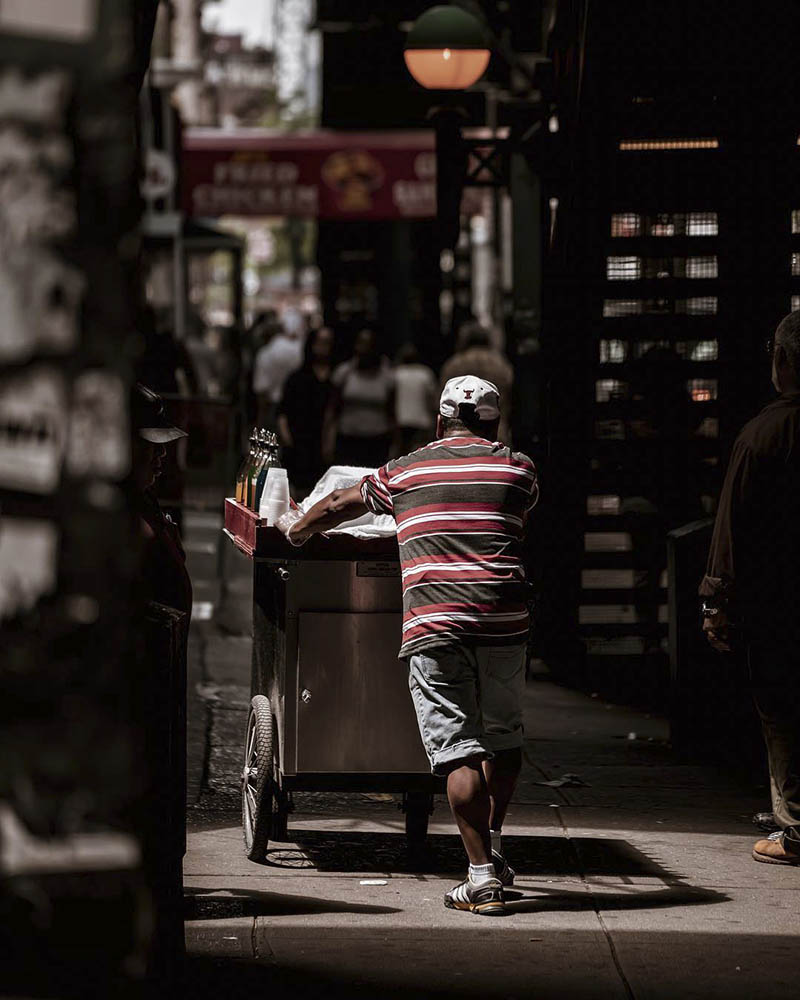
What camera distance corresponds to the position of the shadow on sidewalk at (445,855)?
23.2ft

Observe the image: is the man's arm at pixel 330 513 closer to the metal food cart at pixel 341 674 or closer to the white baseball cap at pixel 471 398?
the metal food cart at pixel 341 674

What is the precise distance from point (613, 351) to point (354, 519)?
16.3 feet

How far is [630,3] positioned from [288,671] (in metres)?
5.53

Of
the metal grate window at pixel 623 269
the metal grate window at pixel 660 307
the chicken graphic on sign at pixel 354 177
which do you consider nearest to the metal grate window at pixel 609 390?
the metal grate window at pixel 660 307

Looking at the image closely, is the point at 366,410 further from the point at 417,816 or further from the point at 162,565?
the point at 162,565

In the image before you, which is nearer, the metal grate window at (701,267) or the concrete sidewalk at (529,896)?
the concrete sidewalk at (529,896)

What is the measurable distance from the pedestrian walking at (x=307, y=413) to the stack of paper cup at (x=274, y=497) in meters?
11.7

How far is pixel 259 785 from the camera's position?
22.2 ft

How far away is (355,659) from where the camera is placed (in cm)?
669

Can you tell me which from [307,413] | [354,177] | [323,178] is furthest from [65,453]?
[354,177]

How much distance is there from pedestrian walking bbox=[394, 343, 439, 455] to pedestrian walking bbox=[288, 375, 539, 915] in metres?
11.6

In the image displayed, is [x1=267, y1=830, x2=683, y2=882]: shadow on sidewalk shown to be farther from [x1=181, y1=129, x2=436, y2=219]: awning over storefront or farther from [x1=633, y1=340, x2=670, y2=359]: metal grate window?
[x1=181, y1=129, x2=436, y2=219]: awning over storefront

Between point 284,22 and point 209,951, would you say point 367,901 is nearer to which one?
point 209,951

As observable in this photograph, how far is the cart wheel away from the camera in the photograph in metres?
7.05
